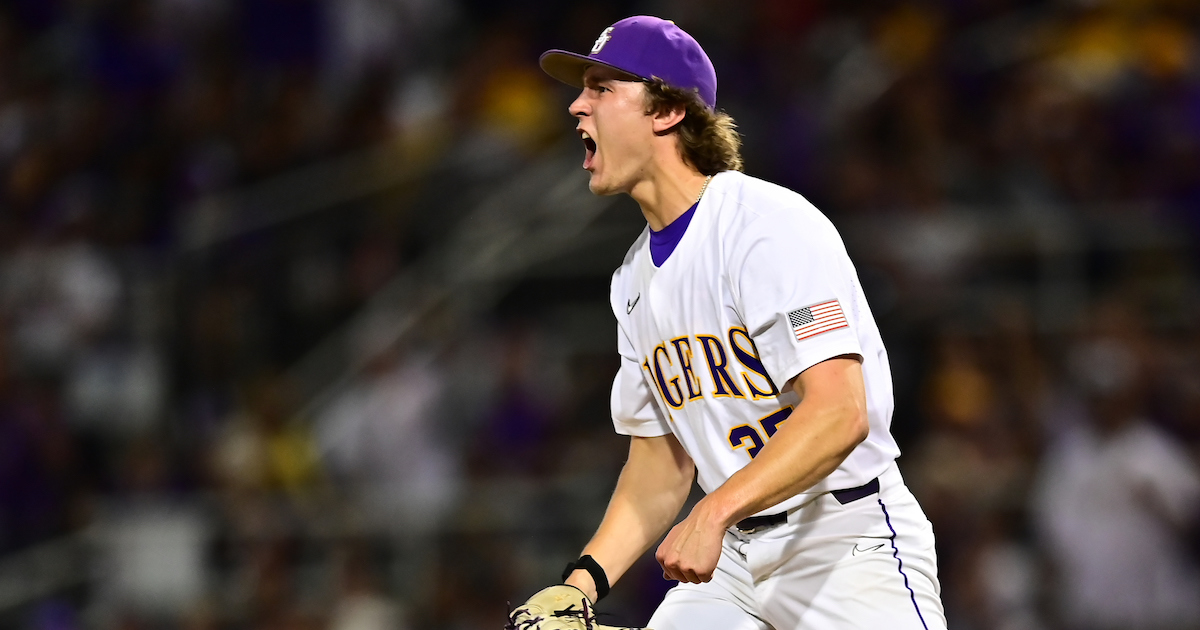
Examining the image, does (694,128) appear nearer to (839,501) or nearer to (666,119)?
(666,119)

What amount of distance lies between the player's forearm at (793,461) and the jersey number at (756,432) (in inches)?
13.5

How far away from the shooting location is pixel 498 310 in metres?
7.91

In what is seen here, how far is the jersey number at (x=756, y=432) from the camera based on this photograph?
3.32 m

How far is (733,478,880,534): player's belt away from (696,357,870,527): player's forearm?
37cm

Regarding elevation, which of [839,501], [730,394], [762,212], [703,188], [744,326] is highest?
[703,188]

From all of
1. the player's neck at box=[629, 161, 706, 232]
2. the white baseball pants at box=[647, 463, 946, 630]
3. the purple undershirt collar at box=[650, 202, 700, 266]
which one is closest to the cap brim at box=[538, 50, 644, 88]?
the player's neck at box=[629, 161, 706, 232]

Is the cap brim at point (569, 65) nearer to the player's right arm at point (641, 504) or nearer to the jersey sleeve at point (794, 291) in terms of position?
the jersey sleeve at point (794, 291)

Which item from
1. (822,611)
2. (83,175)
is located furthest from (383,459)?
(822,611)

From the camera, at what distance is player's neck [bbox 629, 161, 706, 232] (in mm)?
3529

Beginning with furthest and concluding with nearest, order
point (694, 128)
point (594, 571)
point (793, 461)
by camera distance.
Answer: point (694, 128) < point (594, 571) < point (793, 461)

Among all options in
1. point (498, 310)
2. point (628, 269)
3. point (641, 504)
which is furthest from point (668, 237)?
point (498, 310)

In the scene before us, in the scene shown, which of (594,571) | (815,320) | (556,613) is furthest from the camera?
(594,571)

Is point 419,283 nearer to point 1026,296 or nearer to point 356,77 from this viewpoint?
point 356,77

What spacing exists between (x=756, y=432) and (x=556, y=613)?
65 cm
